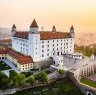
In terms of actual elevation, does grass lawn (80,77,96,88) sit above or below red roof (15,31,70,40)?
below

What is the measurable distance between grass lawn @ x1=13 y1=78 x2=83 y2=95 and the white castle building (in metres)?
10.5

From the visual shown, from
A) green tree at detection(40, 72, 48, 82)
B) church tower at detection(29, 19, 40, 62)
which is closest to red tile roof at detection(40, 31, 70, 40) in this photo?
church tower at detection(29, 19, 40, 62)

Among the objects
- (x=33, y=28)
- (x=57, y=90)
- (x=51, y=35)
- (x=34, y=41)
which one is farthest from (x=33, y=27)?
(x=57, y=90)

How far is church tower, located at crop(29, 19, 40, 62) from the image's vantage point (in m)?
51.3

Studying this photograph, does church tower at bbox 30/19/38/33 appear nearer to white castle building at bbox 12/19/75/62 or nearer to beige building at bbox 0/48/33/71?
white castle building at bbox 12/19/75/62

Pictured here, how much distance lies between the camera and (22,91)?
4162 centimetres

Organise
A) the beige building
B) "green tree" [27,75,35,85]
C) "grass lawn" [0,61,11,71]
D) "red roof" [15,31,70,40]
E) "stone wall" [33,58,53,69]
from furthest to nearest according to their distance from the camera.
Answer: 1. "red roof" [15,31,70,40]
2. "stone wall" [33,58,53,69]
3. "grass lawn" [0,61,11,71]
4. the beige building
5. "green tree" [27,75,35,85]

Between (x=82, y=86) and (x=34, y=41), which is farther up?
(x=34, y=41)

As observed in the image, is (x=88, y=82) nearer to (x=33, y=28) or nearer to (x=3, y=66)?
(x=33, y=28)

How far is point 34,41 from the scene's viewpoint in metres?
51.6

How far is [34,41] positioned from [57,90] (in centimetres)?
1510

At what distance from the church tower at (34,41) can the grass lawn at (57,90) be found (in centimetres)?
1016

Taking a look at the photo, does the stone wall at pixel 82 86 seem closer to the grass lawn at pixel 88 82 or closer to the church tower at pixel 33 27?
the grass lawn at pixel 88 82

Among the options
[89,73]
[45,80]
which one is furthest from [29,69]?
[89,73]
